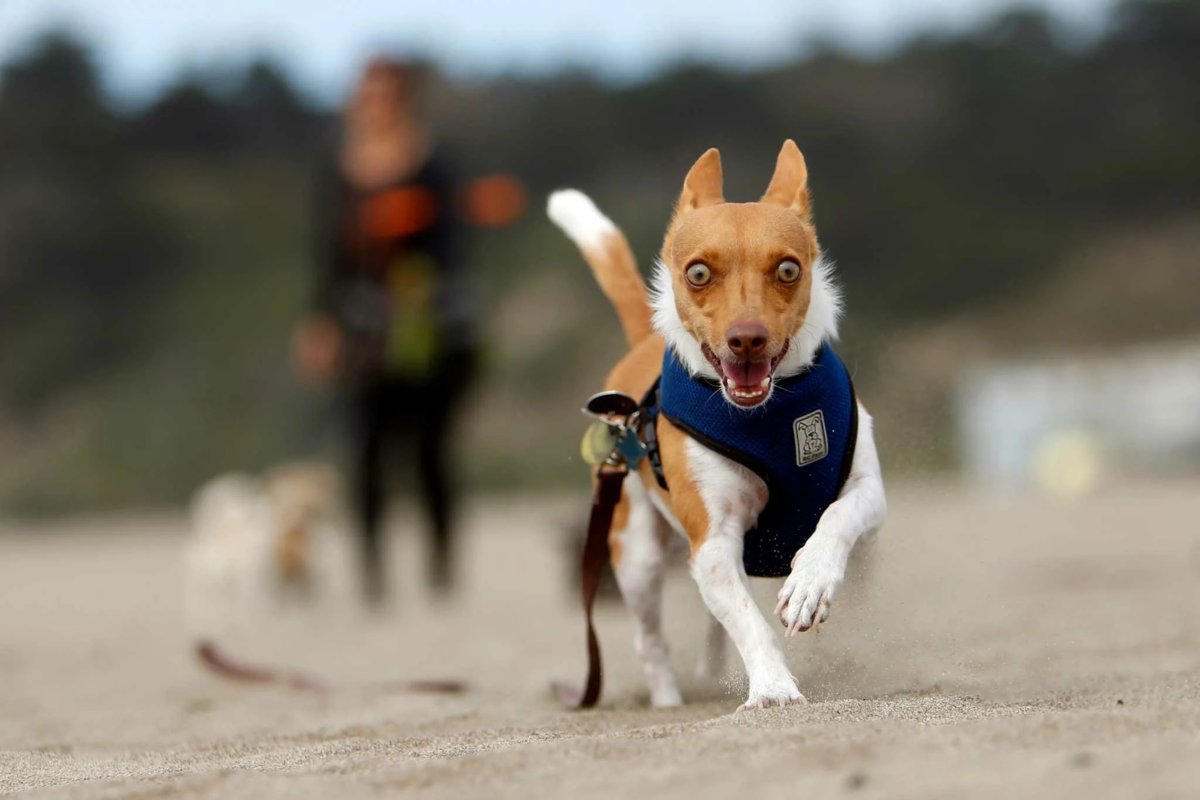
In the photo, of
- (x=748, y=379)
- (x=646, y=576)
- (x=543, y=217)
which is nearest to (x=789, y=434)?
(x=748, y=379)

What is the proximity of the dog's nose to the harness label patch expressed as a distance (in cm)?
26

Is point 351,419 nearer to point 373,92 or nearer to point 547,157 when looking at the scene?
point 373,92

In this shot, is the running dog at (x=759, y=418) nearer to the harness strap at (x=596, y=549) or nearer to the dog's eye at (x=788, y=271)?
the dog's eye at (x=788, y=271)

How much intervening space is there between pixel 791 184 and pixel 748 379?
24.7 inches

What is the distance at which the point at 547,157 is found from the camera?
44.4 meters

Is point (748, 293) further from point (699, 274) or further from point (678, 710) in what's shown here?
point (678, 710)

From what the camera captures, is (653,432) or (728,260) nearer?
(728,260)

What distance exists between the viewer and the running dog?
11.6 feet

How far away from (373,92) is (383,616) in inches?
112

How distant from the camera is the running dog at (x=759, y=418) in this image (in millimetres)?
3549

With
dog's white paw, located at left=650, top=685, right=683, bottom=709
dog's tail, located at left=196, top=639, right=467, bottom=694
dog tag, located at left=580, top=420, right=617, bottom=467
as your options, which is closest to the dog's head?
dog tag, located at left=580, top=420, right=617, bottom=467

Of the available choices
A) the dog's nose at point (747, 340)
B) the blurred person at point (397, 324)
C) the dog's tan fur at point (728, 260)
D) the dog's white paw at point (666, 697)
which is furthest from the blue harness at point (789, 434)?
the blurred person at point (397, 324)

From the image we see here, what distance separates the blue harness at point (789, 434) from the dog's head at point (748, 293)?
0.05m

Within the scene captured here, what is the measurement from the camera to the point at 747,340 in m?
3.48
